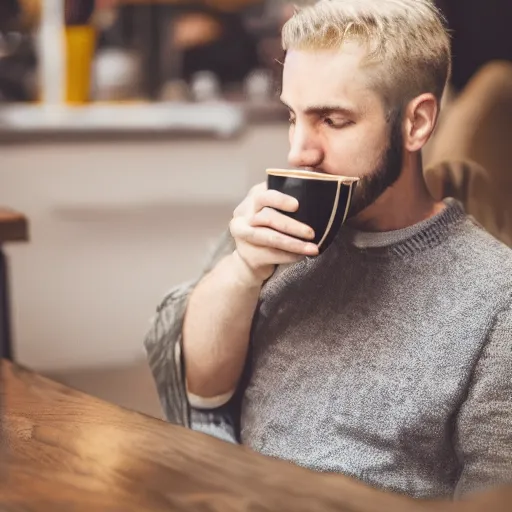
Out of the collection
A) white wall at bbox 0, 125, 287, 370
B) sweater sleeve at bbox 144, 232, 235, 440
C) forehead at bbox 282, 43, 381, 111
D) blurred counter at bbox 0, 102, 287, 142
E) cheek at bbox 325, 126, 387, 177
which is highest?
forehead at bbox 282, 43, 381, 111

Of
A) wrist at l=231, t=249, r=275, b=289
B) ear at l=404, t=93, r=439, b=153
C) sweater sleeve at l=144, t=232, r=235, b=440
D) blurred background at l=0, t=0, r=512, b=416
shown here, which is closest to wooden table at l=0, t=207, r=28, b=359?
sweater sleeve at l=144, t=232, r=235, b=440

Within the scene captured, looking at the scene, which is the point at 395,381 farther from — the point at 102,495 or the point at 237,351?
the point at 102,495

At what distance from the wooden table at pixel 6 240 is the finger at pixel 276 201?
0.46 meters

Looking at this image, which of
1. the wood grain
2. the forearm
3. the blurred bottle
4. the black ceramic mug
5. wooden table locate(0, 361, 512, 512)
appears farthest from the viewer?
the blurred bottle

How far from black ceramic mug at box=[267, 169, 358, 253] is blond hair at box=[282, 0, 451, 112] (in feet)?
0.36

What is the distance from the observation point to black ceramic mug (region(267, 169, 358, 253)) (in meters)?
0.77

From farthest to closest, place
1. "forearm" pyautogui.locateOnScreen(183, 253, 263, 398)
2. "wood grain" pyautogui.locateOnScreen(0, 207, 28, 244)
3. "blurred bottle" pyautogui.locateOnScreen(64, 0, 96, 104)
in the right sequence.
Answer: "blurred bottle" pyautogui.locateOnScreen(64, 0, 96, 104)
"wood grain" pyautogui.locateOnScreen(0, 207, 28, 244)
"forearm" pyautogui.locateOnScreen(183, 253, 263, 398)

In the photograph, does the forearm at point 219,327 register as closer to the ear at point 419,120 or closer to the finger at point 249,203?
the finger at point 249,203

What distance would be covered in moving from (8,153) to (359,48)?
1.77 m

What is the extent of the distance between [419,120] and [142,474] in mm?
443

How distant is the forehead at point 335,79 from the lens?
816mm

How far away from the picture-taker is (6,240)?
3.80 ft

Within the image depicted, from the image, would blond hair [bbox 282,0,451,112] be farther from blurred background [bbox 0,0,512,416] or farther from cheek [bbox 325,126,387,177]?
blurred background [bbox 0,0,512,416]

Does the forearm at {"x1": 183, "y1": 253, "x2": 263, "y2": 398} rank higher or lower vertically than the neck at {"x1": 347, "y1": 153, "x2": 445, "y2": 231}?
lower
